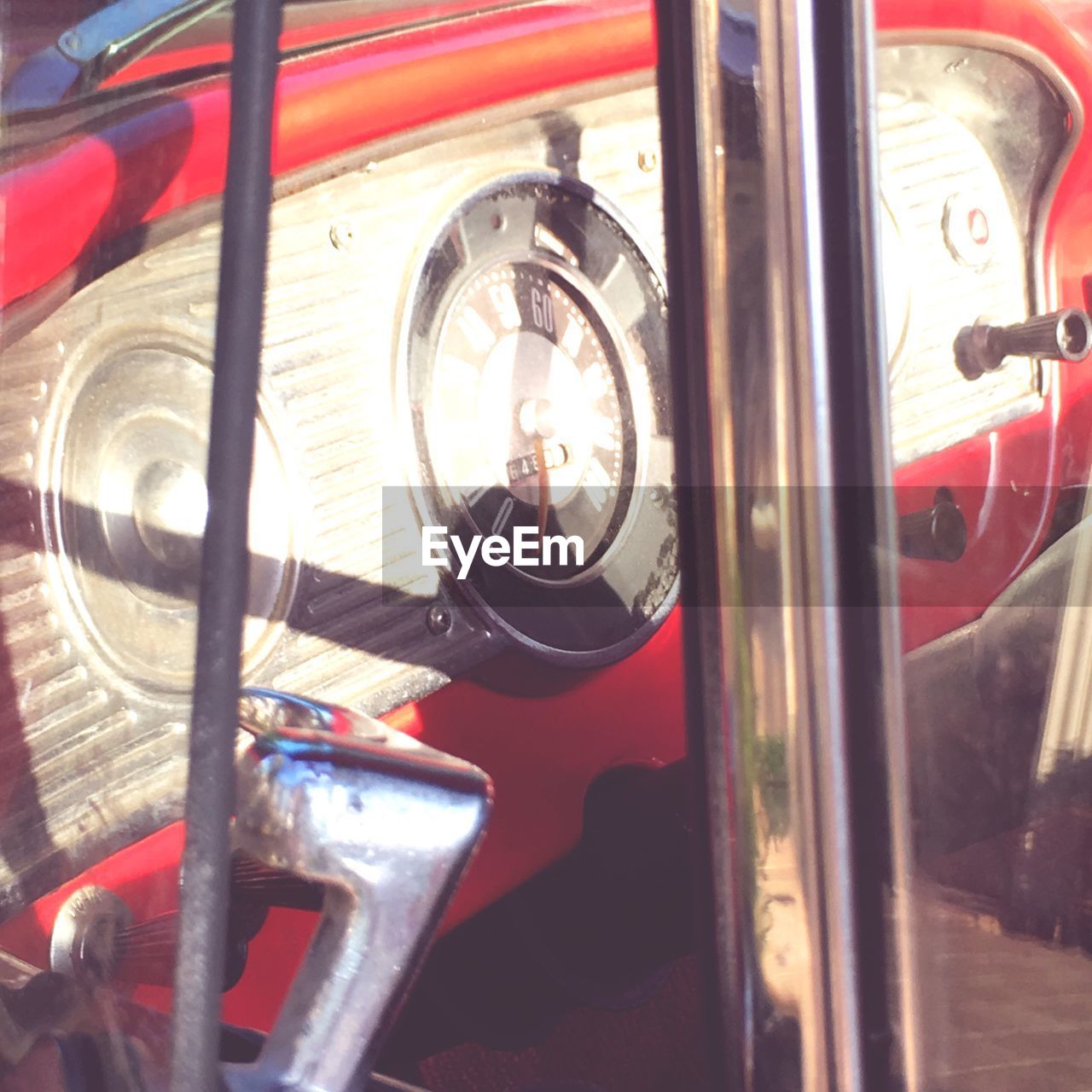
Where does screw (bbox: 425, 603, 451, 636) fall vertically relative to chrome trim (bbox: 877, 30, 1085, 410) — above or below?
below

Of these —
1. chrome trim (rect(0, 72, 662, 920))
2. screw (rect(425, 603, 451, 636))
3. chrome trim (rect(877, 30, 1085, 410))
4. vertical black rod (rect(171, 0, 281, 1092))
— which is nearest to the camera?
vertical black rod (rect(171, 0, 281, 1092))

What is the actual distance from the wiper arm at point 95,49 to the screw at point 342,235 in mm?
128

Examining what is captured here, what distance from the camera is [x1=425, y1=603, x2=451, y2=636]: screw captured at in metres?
0.67

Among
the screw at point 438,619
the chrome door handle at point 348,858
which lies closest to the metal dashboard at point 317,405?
the screw at point 438,619

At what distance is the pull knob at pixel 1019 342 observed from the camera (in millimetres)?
724

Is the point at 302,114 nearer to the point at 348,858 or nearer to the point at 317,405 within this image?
the point at 317,405

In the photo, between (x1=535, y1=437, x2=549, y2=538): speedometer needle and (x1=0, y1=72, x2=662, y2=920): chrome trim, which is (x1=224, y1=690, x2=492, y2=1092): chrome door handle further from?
(x1=535, y1=437, x2=549, y2=538): speedometer needle

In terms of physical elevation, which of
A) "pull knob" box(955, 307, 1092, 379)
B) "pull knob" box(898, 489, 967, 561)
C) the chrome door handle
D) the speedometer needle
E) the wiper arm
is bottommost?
the chrome door handle

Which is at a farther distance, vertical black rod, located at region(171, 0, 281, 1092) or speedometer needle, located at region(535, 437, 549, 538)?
speedometer needle, located at region(535, 437, 549, 538)

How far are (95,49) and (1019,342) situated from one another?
1.87 ft

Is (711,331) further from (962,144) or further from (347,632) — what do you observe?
(962,144)

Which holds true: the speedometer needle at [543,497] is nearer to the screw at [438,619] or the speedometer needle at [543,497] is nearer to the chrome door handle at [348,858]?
the screw at [438,619]

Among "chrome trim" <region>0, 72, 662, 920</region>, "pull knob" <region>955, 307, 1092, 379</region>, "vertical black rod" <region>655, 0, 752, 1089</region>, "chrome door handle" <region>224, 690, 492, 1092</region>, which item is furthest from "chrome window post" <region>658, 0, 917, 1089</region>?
"pull knob" <region>955, 307, 1092, 379</region>

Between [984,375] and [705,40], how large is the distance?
0.42m
